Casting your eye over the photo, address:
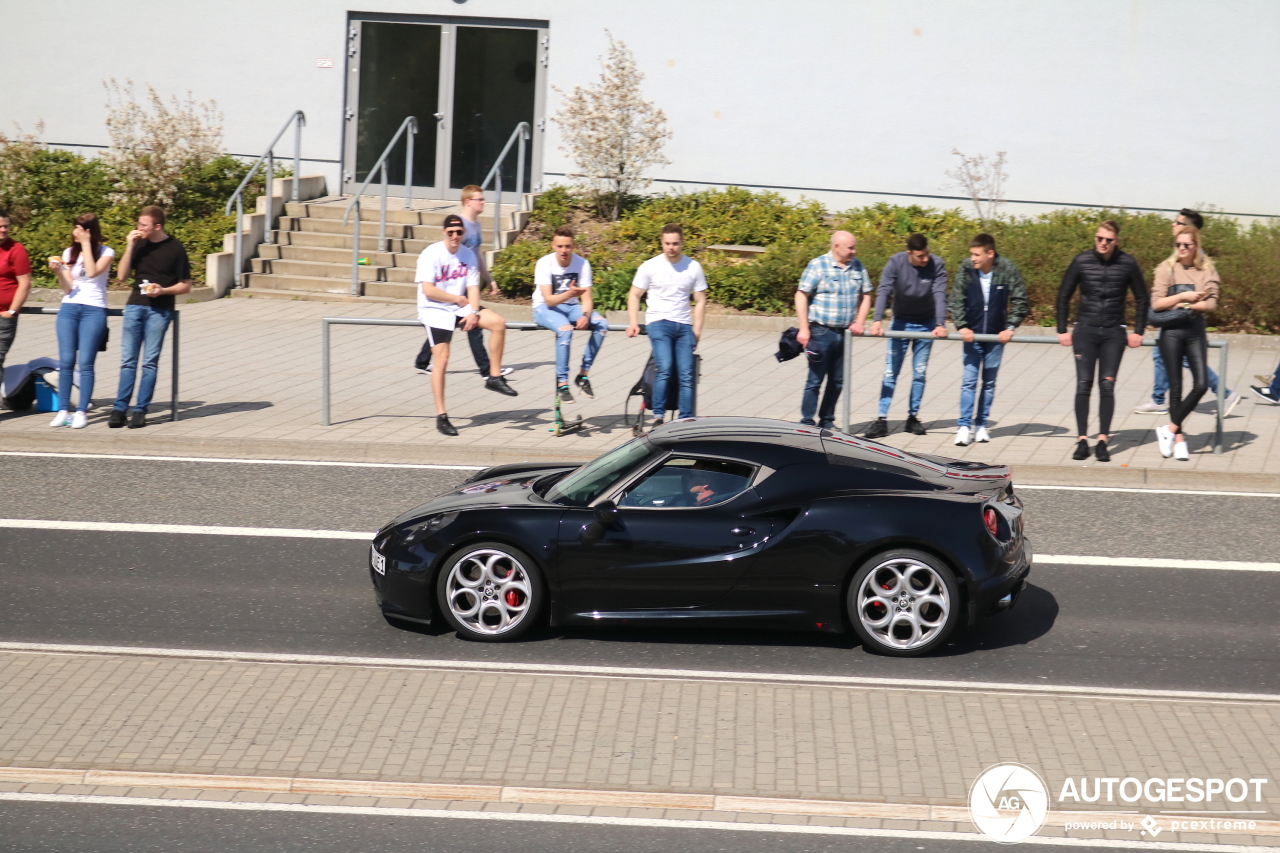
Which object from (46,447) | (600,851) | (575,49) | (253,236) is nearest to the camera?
(600,851)

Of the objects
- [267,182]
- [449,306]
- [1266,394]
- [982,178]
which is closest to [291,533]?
[449,306]

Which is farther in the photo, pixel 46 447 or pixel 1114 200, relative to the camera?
pixel 1114 200

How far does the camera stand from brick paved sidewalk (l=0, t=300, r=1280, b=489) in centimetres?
1205

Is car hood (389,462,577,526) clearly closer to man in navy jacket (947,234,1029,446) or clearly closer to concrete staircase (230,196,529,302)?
man in navy jacket (947,234,1029,446)

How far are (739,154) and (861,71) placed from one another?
7.69 feet

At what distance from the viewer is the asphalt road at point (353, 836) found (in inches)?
203

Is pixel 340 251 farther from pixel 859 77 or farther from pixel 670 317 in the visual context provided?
pixel 670 317

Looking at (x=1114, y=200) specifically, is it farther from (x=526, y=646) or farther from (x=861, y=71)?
(x=526, y=646)

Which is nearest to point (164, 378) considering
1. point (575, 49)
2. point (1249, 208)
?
point (575, 49)

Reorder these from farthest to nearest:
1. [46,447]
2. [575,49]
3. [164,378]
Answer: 1. [575,49]
2. [164,378]
3. [46,447]

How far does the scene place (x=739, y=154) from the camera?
914 inches

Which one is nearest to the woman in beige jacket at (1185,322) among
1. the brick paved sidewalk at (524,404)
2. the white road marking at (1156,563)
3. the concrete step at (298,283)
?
the brick paved sidewalk at (524,404)

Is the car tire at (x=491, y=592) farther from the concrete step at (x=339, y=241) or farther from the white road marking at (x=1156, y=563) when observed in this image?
the concrete step at (x=339, y=241)

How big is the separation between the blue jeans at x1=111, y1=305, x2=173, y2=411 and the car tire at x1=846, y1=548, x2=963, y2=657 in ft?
25.8
